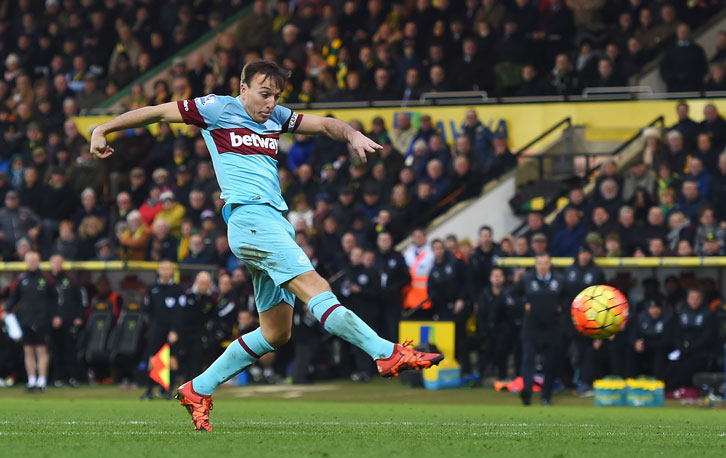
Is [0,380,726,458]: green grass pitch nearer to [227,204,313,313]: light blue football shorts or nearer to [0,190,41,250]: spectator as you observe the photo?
[227,204,313,313]: light blue football shorts

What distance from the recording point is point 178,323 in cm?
1750

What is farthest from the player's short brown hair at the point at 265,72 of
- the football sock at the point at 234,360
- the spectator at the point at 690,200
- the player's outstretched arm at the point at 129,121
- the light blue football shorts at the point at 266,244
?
the spectator at the point at 690,200

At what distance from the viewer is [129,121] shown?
8156mm

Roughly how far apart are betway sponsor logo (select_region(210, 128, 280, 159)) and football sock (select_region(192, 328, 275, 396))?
1.22 metres

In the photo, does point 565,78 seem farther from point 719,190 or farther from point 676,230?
point 676,230

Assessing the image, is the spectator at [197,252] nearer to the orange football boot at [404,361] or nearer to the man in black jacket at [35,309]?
the man in black jacket at [35,309]

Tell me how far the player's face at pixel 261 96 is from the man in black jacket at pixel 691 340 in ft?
32.5

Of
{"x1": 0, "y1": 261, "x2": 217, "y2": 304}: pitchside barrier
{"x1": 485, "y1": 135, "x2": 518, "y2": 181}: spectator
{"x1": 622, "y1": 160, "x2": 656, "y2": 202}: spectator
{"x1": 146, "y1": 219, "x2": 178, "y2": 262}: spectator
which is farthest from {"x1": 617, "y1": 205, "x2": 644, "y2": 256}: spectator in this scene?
{"x1": 146, "y1": 219, "x2": 178, "y2": 262}: spectator

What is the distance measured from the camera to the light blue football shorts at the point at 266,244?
813 cm

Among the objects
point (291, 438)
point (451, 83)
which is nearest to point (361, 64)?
point (451, 83)

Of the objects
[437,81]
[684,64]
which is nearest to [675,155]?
[684,64]

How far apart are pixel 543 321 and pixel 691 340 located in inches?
88.8

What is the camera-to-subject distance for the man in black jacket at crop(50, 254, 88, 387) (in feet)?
65.0

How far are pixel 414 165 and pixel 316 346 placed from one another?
356cm
